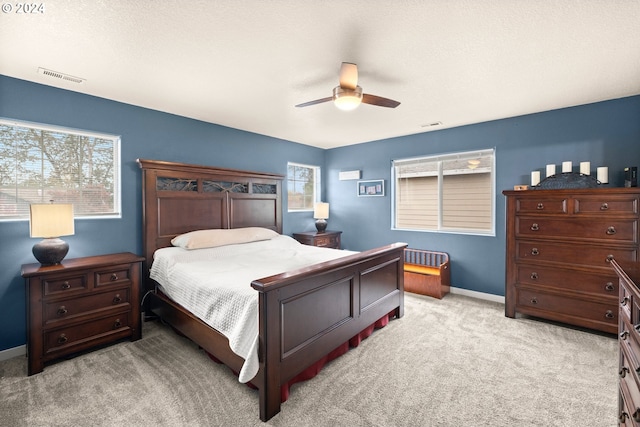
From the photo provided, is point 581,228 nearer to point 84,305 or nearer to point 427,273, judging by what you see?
point 427,273

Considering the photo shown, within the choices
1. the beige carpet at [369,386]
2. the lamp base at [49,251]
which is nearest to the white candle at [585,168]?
the beige carpet at [369,386]

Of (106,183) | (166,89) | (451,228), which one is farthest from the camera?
(451,228)

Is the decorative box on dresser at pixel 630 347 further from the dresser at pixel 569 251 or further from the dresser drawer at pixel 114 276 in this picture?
the dresser drawer at pixel 114 276

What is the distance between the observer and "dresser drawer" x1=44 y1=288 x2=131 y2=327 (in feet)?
7.86

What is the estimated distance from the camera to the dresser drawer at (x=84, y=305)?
7.86 ft

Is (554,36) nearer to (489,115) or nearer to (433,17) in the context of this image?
(433,17)

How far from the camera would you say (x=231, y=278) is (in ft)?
7.70

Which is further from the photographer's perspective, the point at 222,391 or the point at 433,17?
the point at 222,391

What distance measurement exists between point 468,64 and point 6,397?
4315 millimetres

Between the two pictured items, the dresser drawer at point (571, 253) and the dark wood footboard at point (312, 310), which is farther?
the dresser drawer at point (571, 253)

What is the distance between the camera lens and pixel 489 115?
3773mm

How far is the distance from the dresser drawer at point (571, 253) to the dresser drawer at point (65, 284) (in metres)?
4.49

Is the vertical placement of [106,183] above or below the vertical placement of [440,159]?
below

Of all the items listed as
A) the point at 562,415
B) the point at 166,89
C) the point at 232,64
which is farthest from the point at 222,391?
the point at 166,89
